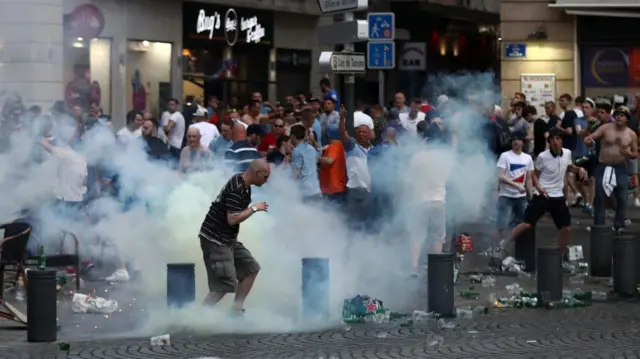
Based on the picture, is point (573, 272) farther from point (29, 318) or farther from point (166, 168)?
point (29, 318)

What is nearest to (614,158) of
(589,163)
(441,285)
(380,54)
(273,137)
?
(589,163)

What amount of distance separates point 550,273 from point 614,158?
5241mm

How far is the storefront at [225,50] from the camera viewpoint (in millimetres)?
27516

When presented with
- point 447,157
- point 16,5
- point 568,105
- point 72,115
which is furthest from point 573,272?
point 568,105

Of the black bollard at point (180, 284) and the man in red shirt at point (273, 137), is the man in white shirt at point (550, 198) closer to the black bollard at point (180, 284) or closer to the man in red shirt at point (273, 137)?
the man in red shirt at point (273, 137)

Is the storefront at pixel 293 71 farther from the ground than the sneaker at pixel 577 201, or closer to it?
farther from the ground

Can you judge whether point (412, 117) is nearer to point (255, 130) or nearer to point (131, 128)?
point (255, 130)

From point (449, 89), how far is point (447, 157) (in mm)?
1972

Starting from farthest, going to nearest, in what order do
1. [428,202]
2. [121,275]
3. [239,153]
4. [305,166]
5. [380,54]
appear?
[380,54] → [305,166] → [239,153] → [428,202] → [121,275]

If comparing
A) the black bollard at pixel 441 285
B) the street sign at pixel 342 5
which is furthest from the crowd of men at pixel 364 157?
the black bollard at pixel 441 285

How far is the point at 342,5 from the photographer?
15570 millimetres

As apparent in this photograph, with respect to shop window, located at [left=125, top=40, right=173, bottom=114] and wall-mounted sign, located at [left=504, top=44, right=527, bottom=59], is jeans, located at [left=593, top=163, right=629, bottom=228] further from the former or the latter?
wall-mounted sign, located at [left=504, top=44, right=527, bottom=59]

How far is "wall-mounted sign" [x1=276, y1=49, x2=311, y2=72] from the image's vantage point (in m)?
32.2

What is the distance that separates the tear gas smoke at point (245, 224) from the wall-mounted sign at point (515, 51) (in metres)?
12.6
